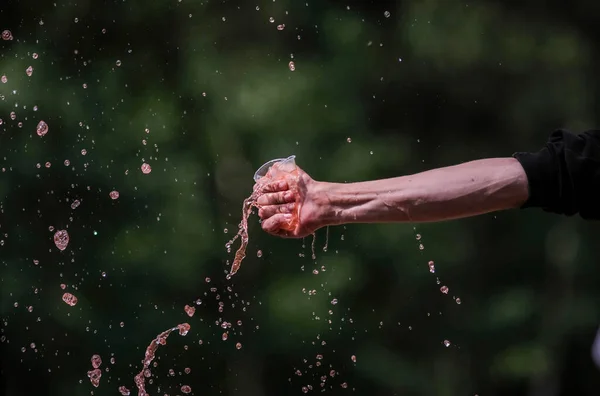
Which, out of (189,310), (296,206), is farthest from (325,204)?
(189,310)

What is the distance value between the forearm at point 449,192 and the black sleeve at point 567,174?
0.02m

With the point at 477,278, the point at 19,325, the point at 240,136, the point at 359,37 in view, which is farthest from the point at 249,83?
the point at 19,325

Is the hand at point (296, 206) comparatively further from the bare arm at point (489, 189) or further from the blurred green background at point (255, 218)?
the blurred green background at point (255, 218)

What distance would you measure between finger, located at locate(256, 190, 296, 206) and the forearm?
0.45 ft

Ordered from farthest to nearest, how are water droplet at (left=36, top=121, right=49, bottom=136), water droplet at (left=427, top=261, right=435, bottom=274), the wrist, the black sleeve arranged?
water droplet at (left=36, top=121, right=49, bottom=136), water droplet at (left=427, top=261, right=435, bottom=274), the wrist, the black sleeve

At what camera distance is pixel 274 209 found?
142 cm

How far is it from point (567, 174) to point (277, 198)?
1.70ft

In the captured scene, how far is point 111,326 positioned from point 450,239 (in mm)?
1402

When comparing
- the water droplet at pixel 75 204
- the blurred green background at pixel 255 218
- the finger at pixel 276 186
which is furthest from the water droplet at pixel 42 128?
the finger at pixel 276 186

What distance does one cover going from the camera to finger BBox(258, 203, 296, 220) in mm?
1406

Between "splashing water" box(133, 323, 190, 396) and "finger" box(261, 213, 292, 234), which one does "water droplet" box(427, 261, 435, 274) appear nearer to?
"splashing water" box(133, 323, 190, 396)

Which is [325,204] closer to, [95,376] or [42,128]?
[42,128]

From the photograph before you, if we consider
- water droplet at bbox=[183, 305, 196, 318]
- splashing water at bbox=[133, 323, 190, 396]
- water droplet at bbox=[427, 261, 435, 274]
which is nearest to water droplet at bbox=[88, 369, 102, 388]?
splashing water at bbox=[133, 323, 190, 396]

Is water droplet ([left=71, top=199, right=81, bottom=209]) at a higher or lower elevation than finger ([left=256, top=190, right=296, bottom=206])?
higher
